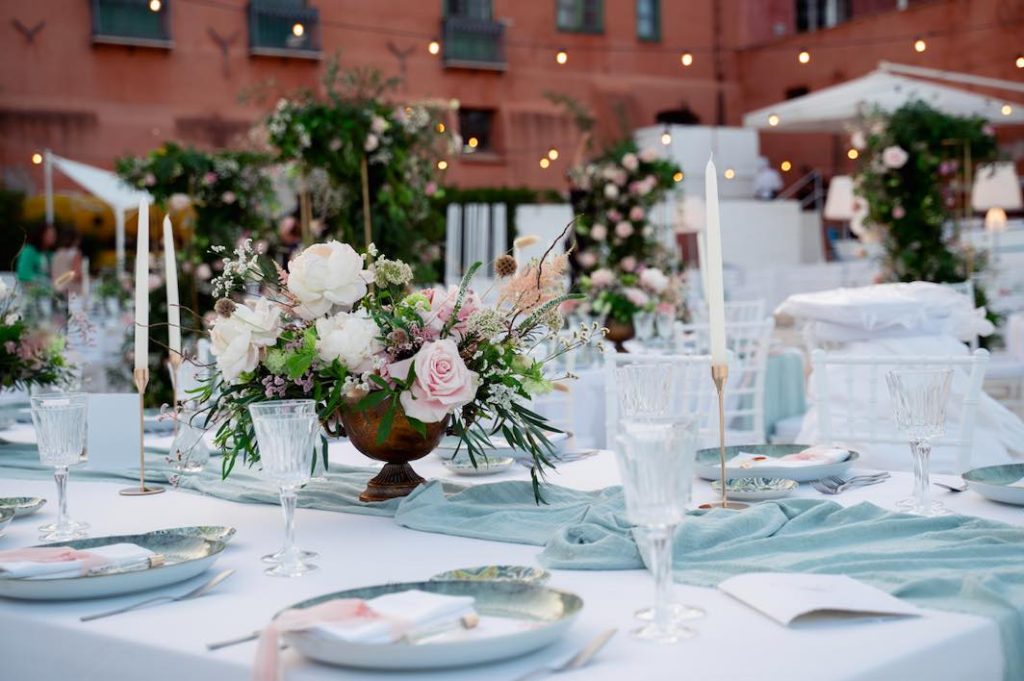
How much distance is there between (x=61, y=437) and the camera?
192cm

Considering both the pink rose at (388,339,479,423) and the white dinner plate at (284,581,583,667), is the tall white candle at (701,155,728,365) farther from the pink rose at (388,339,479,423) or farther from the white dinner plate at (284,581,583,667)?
the white dinner plate at (284,581,583,667)

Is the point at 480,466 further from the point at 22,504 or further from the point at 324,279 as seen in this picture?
the point at 22,504

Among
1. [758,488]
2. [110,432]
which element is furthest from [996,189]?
[110,432]

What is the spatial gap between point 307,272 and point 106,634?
76 cm

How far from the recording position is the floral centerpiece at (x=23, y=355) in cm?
311

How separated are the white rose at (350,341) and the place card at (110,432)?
0.80 m

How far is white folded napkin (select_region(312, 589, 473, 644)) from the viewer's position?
1.23 meters

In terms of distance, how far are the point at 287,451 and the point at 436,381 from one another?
36cm

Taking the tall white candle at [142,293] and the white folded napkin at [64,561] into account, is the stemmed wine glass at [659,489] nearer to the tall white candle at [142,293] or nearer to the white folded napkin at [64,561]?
the white folded napkin at [64,561]

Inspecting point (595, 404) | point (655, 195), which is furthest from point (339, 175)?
point (595, 404)

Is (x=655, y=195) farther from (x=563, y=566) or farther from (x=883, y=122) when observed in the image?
(x=563, y=566)

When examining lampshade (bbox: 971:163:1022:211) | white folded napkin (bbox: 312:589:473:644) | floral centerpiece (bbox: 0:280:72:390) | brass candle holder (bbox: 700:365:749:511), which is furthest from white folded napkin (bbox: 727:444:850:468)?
lampshade (bbox: 971:163:1022:211)

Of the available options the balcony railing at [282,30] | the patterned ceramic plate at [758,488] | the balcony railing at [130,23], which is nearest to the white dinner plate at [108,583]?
the patterned ceramic plate at [758,488]

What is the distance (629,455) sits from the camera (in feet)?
4.22
